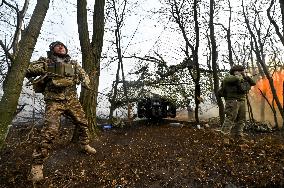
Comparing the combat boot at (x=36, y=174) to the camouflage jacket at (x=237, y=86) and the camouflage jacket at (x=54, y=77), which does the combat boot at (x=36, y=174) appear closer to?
the camouflage jacket at (x=54, y=77)

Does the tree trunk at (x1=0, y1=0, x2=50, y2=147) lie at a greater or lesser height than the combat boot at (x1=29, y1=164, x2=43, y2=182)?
greater

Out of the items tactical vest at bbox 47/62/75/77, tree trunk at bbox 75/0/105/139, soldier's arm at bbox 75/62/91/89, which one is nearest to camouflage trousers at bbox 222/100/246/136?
tree trunk at bbox 75/0/105/139

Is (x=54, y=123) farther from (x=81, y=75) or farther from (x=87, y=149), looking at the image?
(x=81, y=75)

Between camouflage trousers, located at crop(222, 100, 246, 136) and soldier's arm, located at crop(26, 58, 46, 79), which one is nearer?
soldier's arm, located at crop(26, 58, 46, 79)

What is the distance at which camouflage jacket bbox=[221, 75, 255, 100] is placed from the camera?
A: 703 cm

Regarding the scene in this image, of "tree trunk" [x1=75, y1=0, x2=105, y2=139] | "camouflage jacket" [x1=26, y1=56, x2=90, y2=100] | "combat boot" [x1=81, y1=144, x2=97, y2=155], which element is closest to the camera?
"camouflage jacket" [x1=26, y1=56, x2=90, y2=100]

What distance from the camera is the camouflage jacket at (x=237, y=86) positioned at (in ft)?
23.1

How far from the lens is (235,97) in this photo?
23.3ft

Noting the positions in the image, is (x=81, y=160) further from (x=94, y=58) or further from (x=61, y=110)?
(x=94, y=58)

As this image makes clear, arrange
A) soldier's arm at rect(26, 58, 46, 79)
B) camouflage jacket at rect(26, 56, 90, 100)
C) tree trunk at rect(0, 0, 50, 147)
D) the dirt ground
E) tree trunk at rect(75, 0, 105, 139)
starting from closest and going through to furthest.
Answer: tree trunk at rect(0, 0, 50, 147) < the dirt ground < soldier's arm at rect(26, 58, 46, 79) < camouflage jacket at rect(26, 56, 90, 100) < tree trunk at rect(75, 0, 105, 139)

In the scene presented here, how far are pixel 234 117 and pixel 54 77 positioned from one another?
4.00 metres

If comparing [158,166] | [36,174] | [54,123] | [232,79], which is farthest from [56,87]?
[232,79]

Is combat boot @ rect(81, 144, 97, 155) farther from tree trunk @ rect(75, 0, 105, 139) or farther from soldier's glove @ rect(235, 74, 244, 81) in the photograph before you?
soldier's glove @ rect(235, 74, 244, 81)

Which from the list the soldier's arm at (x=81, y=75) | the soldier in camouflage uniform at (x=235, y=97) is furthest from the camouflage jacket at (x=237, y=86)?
the soldier's arm at (x=81, y=75)
